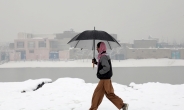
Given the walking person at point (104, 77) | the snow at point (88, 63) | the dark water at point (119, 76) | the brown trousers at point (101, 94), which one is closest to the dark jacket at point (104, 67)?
the walking person at point (104, 77)

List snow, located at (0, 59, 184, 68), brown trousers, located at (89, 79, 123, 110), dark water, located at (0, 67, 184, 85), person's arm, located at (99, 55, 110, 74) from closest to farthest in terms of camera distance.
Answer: person's arm, located at (99, 55, 110, 74)
brown trousers, located at (89, 79, 123, 110)
dark water, located at (0, 67, 184, 85)
snow, located at (0, 59, 184, 68)

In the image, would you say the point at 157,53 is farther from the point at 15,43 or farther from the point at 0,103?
the point at 0,103

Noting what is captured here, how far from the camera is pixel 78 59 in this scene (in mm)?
62500

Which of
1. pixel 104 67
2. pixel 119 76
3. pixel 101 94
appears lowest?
pixel 119 76

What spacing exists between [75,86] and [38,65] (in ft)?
174

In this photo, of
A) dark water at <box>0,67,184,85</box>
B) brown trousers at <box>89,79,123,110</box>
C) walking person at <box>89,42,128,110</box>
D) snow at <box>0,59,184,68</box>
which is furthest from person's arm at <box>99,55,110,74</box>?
snow at <box>0,59,184,68</box>

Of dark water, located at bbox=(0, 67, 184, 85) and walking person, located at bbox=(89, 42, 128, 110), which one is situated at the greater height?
walking person, located at bbox=(89, 42, 128, 110)

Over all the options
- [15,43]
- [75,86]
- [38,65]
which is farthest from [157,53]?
[75,86]

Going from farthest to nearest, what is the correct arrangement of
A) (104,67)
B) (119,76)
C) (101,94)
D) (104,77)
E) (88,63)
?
(88,63) < (119,76) < (101,94) < (104,77) < (104,67)

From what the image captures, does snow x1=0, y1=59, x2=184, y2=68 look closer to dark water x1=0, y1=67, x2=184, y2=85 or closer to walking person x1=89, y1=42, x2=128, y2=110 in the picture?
dark water x1=0, y1=67, x2=184, y2=85

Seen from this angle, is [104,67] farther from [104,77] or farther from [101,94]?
[101,94]

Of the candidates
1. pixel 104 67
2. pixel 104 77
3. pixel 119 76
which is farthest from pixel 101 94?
pixel 119 76

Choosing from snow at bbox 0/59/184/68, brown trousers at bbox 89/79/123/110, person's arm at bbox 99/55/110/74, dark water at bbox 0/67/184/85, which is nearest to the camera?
person's arm at bbox 99/55/110/74

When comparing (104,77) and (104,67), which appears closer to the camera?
(104,67)
